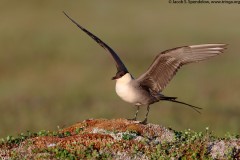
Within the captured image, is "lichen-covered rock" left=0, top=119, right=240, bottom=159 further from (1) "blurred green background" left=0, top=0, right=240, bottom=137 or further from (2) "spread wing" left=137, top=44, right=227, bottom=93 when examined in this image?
(1) "blurred green background" left=0, top=0, right=240, bottom=137

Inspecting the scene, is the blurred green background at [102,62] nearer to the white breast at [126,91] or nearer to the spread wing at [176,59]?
the spread wing at [176,59]

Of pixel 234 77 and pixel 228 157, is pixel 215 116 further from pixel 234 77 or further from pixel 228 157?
pixel 228 157

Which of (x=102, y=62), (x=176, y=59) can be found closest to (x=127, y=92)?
(x=176, y=59)

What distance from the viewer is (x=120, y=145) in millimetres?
12812

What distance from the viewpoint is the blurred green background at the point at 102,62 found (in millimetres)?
24594

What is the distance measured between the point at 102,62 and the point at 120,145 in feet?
70.4

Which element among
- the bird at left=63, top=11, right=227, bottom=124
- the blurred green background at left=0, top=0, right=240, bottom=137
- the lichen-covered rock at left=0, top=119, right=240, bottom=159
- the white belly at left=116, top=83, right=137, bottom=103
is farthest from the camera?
the blurred green background at left=0, top=0, right=240, bottom=137

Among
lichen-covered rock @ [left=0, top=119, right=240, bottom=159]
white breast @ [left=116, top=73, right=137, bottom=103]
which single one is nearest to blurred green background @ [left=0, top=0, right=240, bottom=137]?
white breast @ [left=116, top=73, right=137, bottom=103]

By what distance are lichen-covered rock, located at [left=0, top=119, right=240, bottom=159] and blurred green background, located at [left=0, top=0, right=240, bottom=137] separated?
8.21 metres

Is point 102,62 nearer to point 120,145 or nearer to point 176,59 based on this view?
point 176,59

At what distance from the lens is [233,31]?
41.7 metres

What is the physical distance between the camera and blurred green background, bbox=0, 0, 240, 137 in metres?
24.6

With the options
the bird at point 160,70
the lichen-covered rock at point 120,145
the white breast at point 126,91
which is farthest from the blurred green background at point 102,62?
the lichen-covered rock at point 120,145

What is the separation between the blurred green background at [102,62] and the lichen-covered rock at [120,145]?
8.21 metres
